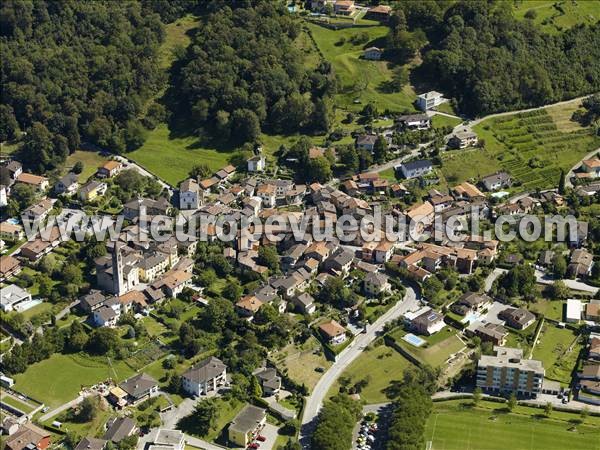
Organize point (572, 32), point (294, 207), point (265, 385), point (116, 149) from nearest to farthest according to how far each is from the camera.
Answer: point (265, 385)
point (294, 207)
point (116, 149)
point (572, 32)

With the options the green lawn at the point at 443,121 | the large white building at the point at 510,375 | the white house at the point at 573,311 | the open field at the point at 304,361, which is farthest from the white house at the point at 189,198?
the white house at the point at 573,311

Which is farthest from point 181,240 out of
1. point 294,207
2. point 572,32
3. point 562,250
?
point 572,32

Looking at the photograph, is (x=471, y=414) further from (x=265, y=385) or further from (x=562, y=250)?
(x=562, y=250)

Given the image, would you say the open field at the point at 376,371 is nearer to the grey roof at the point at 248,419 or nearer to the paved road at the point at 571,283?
the grey roof at the point at 248,419

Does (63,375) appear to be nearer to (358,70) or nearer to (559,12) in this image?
(358,70)

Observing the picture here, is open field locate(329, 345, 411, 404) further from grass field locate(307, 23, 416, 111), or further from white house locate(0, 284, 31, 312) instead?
grass field locate(307, 23, 416, 111)
